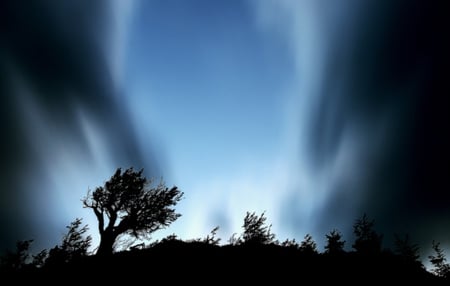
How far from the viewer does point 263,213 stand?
34.3 meters

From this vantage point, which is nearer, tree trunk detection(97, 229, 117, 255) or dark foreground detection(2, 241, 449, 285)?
dark foreground detection(2, 241, 449, 285)

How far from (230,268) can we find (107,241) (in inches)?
538

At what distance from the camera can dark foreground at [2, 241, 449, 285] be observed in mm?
13422

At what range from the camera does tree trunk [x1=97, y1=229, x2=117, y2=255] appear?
21.0m

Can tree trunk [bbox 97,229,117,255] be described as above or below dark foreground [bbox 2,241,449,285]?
above

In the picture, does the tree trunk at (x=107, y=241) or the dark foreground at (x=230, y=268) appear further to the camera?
the tree trunk at (x=107, y=241)

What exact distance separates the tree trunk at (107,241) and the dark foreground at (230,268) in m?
3.94

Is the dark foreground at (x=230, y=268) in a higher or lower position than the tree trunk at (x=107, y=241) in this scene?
lower

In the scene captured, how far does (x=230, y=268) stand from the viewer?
14.4 metres

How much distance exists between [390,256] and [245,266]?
12941mm

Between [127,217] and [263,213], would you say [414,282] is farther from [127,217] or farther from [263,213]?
[127,217]

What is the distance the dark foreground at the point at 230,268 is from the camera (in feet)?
44.0

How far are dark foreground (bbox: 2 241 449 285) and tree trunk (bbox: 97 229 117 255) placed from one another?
12.9 ft

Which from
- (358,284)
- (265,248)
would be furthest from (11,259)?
(358,284)
